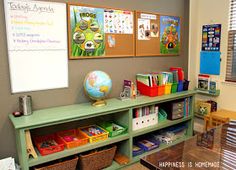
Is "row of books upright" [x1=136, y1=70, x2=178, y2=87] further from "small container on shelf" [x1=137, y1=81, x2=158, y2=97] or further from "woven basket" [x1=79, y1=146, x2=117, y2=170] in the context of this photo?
"woven basket" [x1=79, y1=146, x2=117, y2=170]

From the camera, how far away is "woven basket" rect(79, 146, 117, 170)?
7.07ft

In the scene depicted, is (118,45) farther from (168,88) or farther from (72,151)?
(72,151)

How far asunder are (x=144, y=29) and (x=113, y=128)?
137cm

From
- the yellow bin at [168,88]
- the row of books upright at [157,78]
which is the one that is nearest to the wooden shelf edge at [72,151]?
the row of books upright at [157,78]

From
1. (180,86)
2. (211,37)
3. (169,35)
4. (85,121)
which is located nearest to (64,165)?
(85,121)

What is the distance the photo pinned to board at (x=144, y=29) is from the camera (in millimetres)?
2833

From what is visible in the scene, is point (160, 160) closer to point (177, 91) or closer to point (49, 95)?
point (49, 95)

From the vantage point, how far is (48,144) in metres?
2.13

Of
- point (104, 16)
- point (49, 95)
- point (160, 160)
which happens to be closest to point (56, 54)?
point (49, 95)

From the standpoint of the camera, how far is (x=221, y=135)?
1582 mm

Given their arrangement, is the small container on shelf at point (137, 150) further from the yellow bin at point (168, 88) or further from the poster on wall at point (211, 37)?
the poster on wall at point (211, 37)

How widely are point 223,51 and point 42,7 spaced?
247 cm

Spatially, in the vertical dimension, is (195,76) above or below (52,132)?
above

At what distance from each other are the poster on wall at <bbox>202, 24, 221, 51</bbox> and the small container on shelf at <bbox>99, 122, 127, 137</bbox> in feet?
6.11
